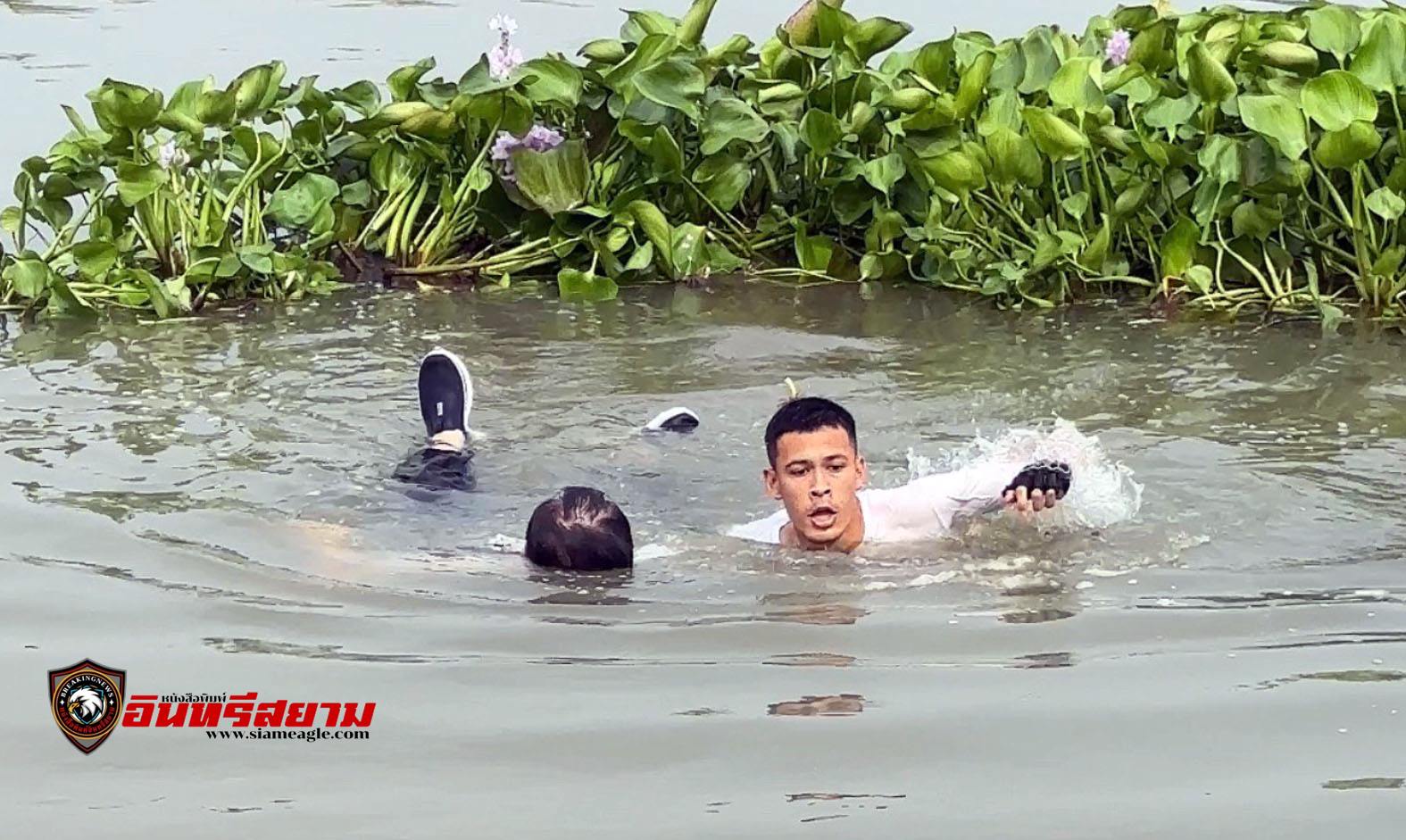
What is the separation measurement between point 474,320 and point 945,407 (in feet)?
6.68

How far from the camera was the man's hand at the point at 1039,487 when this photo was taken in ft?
16.1

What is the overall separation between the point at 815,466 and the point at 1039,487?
602 millimetres

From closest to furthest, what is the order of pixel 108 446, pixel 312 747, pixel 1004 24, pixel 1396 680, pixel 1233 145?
1. pixel 312 747
2. pixel 1396 680
3. pixel 108 446
4. pixel 1233 145
5. pixel 1004 24

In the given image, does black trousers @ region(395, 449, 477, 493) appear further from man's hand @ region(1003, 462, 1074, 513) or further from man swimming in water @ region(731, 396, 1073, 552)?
man's hand @ region(1003, 462, 1074, 513)

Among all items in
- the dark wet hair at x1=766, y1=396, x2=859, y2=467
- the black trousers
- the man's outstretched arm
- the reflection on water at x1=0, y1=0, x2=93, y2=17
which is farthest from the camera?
the reflection on water at x1=0, y1=0, x2=93, y2=17

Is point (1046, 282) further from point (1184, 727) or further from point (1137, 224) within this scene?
point (1184, 727)

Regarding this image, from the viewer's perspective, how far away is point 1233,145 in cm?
742

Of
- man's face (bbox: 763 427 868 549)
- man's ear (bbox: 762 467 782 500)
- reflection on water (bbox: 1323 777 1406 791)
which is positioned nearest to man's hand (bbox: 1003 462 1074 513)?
man's face (bbox: 763 427 868 549)

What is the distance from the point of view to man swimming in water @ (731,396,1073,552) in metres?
5.23

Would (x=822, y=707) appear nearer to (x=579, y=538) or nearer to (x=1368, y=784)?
(x=1368, y=784)

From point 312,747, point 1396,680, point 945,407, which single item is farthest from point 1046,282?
point 312,747

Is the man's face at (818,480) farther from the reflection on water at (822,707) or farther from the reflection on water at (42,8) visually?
the reflection on water at (42,8)

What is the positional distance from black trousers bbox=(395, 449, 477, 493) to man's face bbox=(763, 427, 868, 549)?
1200 millimetres

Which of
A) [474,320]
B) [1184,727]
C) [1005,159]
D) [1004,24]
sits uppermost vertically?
[1004,24]
